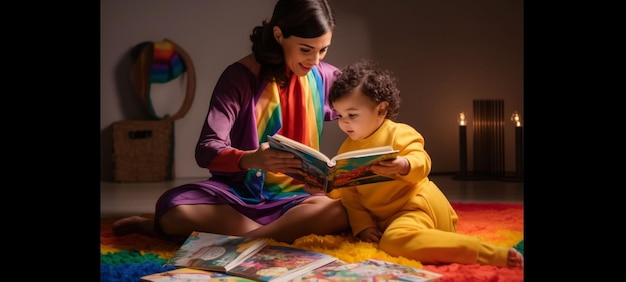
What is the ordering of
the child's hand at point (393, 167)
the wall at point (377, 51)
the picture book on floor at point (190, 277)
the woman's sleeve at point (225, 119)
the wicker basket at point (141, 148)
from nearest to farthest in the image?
the picture book on floor at point (190, 277) < the child's hand at point (393, 167) < the woman's sleeve at point (225, 119) < the wall at point (377, 51) < the wicker basket at point (141, 148)

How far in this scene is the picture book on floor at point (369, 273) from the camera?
1.32 m

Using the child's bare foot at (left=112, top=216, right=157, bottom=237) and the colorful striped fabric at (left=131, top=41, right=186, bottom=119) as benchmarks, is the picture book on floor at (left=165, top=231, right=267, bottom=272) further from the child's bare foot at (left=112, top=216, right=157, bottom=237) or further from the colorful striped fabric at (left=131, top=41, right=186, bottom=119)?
the colorful striped fabric at (left=131, top=41, right=186, bottom=119)

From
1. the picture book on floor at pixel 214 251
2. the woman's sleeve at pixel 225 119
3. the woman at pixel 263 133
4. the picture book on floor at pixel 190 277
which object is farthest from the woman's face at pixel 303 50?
the picture book on floor at pixel 190 277

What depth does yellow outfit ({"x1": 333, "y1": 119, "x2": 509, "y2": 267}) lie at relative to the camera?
1469 millimetres

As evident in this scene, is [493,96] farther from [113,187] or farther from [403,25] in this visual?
[113,187]

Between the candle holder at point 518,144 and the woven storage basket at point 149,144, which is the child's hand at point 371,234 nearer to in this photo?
the woven storage basket at point 149,144

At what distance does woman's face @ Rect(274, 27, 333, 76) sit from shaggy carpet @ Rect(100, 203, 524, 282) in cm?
45

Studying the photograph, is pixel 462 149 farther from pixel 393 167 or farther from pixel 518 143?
pixel 393 167

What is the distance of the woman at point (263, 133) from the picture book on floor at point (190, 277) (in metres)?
0.32

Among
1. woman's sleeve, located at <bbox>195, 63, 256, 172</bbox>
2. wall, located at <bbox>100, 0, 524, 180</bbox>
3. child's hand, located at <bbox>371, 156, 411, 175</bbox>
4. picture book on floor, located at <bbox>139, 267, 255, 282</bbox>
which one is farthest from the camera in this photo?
wall, located at <bbox>100, 0, 524, 180</bbox>

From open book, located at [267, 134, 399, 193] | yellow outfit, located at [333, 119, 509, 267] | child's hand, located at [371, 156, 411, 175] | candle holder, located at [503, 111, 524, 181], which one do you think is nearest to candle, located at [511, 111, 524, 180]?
candle holder, located at [503, 111, 524, 181]

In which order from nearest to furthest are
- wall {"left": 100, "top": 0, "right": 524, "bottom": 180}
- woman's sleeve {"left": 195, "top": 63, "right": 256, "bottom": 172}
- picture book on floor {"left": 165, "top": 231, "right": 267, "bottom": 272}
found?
picture book on floor {"left": 165, "top": 231, "right": 267, "bottom": 272}
woman's sleeve {"left": 195, "top": 63, "right": 256, "bottom": 172}
wall {"left": 100, "top": 0, "right": 524, "bottom": 180}

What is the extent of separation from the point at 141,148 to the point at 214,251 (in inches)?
39.3
